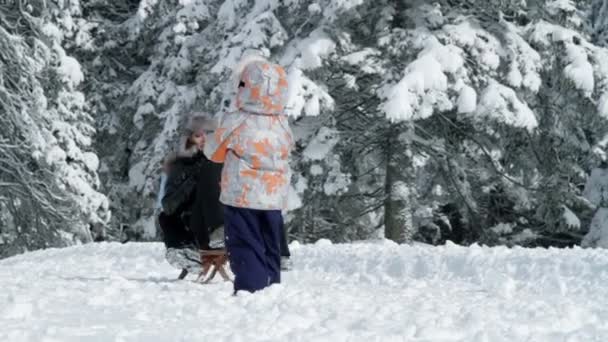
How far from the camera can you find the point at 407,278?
838 cm

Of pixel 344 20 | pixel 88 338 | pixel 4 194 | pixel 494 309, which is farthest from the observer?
pixel 4 194

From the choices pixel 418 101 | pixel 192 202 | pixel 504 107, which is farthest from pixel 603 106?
pixel 192 202

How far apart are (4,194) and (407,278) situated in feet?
41.3

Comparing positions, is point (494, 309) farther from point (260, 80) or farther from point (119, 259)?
point (119, 259)

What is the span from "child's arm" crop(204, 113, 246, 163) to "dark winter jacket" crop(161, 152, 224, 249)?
1.27 metres

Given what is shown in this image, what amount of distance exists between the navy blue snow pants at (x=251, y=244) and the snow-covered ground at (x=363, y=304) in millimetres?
220


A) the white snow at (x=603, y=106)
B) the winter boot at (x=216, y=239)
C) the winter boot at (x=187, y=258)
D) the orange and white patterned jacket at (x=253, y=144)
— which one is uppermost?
the orange and white patterned jacket at (x=253, y=144)

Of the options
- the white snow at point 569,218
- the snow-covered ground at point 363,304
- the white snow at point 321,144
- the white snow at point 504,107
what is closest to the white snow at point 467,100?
the white snow at point 504,107

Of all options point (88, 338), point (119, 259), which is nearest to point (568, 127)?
point (119, 259)

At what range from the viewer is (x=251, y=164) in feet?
21.2

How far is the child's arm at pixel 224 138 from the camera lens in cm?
645

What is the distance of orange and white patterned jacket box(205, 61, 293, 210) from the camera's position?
21.1ft

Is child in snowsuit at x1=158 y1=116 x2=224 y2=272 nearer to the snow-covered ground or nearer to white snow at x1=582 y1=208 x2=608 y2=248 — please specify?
the snow-covered ground

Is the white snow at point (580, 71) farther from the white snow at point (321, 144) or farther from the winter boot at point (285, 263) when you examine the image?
the winter boot at point (285, 263)
